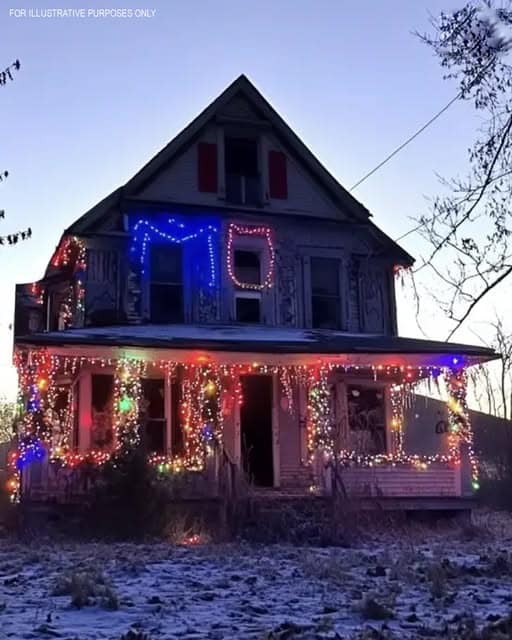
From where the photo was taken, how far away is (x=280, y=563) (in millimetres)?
9742

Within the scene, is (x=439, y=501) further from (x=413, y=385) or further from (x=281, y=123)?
(x=281, y=123)

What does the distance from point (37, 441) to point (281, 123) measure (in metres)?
8.66

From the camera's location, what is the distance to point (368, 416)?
56.9 ft

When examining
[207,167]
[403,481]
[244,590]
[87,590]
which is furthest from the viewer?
[207,167]

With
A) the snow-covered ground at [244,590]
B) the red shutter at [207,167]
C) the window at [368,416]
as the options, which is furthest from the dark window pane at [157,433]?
the red shutter at [207,167]

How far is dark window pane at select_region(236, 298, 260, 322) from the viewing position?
57.7ft

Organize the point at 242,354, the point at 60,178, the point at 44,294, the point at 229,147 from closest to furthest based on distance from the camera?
the point at 242,354 < the point at 60,178 < the point at 229,147 < the point at 44,294

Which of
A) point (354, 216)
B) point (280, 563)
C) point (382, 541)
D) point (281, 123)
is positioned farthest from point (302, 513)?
point (281, 123)

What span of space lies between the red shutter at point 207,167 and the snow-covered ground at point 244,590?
853 cm

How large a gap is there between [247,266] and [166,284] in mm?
1781

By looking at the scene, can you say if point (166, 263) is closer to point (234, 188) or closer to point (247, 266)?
point (247, 266)

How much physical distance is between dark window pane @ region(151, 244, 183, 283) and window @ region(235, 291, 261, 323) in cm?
128

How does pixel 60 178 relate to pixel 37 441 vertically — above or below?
above

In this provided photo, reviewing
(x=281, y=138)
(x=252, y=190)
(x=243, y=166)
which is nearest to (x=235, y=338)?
(x=252, y=190)
